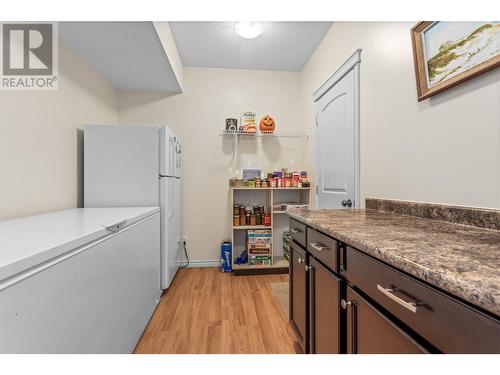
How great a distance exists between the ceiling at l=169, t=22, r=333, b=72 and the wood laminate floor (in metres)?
2.63

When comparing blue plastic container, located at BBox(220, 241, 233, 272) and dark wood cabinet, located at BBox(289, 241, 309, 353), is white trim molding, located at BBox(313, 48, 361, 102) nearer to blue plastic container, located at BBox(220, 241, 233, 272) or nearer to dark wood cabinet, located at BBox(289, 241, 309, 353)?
dark wood cabinet, located at BBox(289, 241, 309, 353)

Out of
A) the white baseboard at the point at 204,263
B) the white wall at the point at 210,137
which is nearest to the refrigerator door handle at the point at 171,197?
the white wall at the point at 210,137

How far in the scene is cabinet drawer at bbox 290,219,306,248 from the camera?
54.9 inches

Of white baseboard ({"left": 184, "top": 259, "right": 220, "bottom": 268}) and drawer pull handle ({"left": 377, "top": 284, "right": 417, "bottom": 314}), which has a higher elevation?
drawer pull handle ({"left": 377, "top": 284, "right": 417, "bottom": 314})

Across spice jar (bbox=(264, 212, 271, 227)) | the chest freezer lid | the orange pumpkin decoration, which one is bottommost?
spice jar (bbox=(264, 212, 271, 227))

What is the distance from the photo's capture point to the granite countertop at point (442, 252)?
1.47 ft

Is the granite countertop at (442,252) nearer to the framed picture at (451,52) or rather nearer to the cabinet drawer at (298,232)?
the cabinet drawer at (298,232)

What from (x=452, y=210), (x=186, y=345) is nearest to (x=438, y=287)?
(x=452, y=210)

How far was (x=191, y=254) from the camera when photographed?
316 cm

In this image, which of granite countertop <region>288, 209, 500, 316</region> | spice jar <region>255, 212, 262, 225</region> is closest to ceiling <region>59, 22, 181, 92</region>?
spice jar <region>255, 212, 262, 225</region>

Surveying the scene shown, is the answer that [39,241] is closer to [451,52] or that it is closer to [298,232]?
[298,232]

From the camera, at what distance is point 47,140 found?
70.6 inches

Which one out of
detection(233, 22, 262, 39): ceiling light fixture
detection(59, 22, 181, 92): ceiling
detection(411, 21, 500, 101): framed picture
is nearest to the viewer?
detection(411, 21, 500, 101): framed picture
